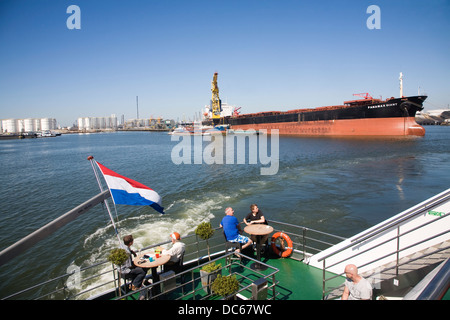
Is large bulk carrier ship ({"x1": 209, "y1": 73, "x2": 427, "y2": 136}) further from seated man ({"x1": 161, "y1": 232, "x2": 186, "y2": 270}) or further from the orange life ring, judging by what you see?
seated man ({"x1": 161, "y1": 232, "x2": 186, "y2": 270})

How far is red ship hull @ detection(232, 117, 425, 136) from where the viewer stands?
176ft

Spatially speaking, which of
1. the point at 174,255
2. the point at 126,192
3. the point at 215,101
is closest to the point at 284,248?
the point at 174,255

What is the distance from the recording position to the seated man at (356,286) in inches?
164

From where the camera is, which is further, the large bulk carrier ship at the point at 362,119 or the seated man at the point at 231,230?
the large bulk carrier ship at the point at 362,119

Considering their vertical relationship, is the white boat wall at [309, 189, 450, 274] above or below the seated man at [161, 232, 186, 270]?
above

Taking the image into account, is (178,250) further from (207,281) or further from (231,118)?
(231,118)

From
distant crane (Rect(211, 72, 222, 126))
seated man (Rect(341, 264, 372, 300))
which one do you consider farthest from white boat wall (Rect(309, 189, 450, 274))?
distant crane (Rect(211, 72, 222, 126))

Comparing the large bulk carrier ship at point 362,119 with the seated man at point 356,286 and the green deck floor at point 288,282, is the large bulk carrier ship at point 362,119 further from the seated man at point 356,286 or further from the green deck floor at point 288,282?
the seated man at point 356,286

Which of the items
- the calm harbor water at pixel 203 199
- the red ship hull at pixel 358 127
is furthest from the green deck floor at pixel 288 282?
the red ship hull at pixel 358 127

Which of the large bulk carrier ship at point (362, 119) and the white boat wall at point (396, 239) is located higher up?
the large bulk carrier ship at point (362, 119)

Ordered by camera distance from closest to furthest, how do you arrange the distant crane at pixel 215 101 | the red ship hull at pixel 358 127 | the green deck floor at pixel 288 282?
the green deck floor at pixel 288 282, the red ship hull at pixel 358 127, the distant crane at pixel 215 101

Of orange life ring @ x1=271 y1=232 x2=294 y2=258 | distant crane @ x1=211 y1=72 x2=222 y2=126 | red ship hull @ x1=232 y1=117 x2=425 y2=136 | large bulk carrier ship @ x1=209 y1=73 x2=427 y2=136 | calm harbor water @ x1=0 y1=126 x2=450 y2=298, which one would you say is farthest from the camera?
distant crane @ x1=211 y1=72 x2=222 y2=126

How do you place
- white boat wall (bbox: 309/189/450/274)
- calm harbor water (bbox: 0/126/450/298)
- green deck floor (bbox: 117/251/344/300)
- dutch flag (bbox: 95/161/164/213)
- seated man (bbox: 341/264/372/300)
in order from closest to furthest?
seated man (bbox: 341/264/372/300) → white boat wall (bbox: 309/189/450/274) → green deck floor (bbox: 117/251/344/300) → dutch flag (bbox: 95/161/164/213) → calm harbor water (bbox: 0/126/450/298)

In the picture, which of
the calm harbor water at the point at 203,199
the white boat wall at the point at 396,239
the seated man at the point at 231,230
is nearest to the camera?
the white boat wall at the point at 396,239
